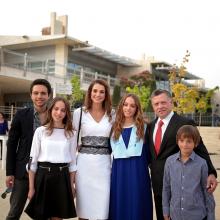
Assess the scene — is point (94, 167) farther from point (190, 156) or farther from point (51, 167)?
point (190, 156)

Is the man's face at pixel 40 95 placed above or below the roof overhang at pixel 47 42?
below

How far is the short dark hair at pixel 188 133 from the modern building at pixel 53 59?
22.4m

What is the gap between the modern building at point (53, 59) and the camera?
2832 cm

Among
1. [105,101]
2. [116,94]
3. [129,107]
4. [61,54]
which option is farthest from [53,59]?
[129,107]

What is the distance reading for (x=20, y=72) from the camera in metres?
24.9

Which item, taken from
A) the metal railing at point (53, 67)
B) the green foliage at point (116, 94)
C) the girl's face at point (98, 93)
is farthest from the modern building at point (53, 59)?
the girl's face at point (98, 93)

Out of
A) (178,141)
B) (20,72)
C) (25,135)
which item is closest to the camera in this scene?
(178,141)

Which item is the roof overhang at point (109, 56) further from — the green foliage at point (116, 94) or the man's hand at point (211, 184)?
the man's hand at point (211, 184)

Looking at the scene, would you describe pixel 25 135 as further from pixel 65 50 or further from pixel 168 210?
pixel 65 50

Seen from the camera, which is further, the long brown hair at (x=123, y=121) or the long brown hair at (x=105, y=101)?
the long brown hair at (x=105, y=101)

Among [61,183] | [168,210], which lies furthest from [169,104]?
[61,183]

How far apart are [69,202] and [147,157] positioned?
0.99 meters

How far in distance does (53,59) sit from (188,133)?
29.3 meters

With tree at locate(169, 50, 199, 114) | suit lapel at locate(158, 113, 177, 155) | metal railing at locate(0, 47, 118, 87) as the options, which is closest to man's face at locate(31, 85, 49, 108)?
suit lapel at locate(158, 113, 177, 155)
